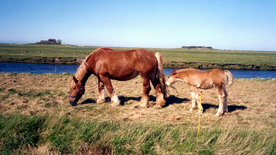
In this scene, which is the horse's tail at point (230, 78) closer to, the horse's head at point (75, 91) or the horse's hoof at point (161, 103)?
the horse's hoof at point (161, 103)

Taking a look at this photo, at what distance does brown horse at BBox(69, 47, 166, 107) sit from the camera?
25.3ft

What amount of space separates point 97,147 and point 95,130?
1.52 feet

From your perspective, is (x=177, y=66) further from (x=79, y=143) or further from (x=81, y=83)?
(x=79, y=143)

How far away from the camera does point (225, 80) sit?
6.87 meters

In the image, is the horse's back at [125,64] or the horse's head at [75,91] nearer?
the horse's back at [125,64]

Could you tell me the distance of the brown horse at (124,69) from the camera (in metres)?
7.73

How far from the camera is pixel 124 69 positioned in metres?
7.76

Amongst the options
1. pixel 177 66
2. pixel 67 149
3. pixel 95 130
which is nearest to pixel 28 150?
pixel 67 149

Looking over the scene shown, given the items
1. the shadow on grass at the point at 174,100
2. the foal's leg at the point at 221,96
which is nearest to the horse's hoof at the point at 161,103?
the shadow on grass at the point at 174,100

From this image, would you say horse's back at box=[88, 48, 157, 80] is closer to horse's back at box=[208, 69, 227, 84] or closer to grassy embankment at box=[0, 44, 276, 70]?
horse's back at box=[208, 69, 227, 84]

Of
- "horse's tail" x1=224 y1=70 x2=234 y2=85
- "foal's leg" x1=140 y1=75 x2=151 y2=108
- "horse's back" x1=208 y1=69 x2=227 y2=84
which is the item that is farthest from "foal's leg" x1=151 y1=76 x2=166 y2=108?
"horse's tail" x1=224 y1=70 x2=234 y2=85

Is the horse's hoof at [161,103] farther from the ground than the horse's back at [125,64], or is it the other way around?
the horse's back at [125,64]

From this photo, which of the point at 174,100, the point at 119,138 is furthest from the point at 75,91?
the point at 174,100

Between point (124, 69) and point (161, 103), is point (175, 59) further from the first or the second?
point (124, 69)
